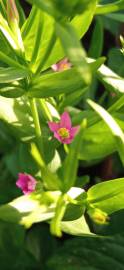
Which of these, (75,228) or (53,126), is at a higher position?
(53,126)

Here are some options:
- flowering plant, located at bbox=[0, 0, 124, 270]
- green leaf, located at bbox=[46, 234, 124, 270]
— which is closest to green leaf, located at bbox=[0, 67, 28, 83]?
flowering plant, located at bbox=[0, 0, 124, 270]

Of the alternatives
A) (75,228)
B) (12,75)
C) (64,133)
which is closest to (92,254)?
(75,228)

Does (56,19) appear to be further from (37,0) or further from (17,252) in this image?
(17,252)

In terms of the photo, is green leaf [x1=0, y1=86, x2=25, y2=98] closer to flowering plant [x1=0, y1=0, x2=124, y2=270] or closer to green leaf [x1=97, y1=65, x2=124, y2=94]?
flowering plant [x1=0, y1=0, x2=124, y2=270]

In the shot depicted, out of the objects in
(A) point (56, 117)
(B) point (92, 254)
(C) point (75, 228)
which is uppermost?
(A) point (56, 117)

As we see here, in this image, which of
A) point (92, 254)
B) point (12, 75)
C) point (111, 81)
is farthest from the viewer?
point (92, 254)

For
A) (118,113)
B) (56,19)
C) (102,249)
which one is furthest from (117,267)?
(56,19)

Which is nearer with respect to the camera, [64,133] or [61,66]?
[64,133]

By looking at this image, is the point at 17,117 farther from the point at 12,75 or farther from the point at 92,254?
the point at 92,254
